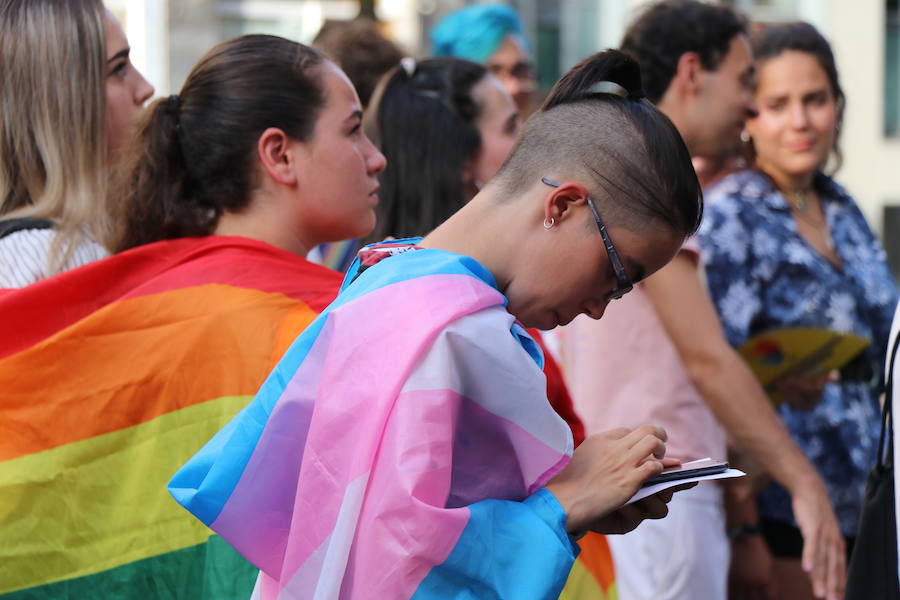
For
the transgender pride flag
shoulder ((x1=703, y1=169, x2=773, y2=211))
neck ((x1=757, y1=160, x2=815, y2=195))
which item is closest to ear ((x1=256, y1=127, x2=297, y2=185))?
the transgender pride flag

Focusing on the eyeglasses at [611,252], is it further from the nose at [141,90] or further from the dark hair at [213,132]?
the nose at [141,90]

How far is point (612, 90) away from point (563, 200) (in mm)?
241

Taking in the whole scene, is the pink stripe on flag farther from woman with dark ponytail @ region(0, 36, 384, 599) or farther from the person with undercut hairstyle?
the person with undercut hairstyle

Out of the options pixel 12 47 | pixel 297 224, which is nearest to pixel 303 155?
pixel 297 224

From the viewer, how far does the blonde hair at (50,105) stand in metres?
3.22

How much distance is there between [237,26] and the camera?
1798 cm

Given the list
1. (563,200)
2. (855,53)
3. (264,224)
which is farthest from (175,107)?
(855,53)

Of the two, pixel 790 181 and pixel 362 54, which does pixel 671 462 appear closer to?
pixel 790 181

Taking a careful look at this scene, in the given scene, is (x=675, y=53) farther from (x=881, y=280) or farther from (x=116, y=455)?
(x=116, y=455)

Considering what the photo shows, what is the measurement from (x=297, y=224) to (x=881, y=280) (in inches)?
75.5

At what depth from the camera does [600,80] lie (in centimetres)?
208

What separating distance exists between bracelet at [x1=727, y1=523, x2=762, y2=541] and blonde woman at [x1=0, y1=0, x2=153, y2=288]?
75.3 inches

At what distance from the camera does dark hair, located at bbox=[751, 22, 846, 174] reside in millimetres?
4285

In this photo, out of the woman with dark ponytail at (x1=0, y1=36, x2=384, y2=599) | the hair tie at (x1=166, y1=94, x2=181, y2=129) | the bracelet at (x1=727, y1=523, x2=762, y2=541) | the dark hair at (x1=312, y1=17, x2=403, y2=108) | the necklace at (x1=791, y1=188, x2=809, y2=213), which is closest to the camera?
the woman with dark ponytail at (x1=0, y1=36, x2=384, y2=599)
